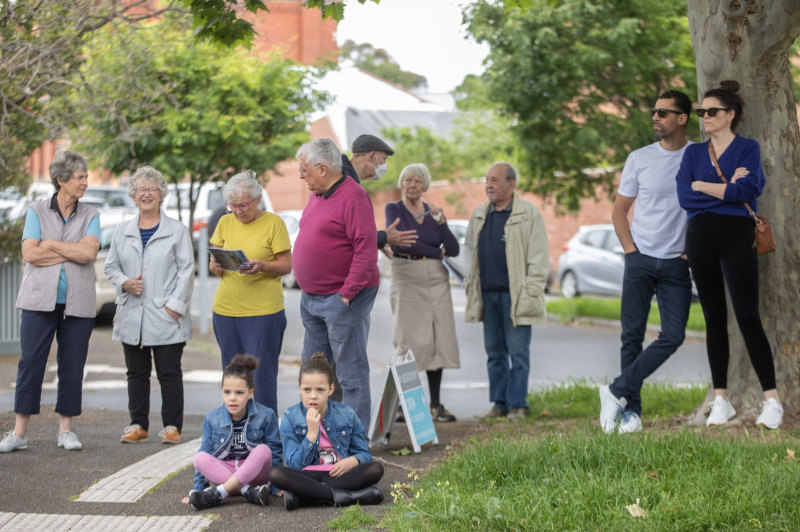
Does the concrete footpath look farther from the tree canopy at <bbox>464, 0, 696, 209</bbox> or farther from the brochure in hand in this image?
the tree canopy at <bbox>464, 0, 696, 209</bbox>

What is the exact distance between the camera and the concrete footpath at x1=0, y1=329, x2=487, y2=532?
202 inches

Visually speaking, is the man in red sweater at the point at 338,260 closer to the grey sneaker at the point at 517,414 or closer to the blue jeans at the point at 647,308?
the blue jeans at the point at 647,308

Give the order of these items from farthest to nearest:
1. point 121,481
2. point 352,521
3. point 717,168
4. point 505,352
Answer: point 505,352 < point 717,168 < point 121,481 < point 352,521

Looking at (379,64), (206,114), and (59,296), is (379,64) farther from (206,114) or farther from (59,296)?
(59,296)

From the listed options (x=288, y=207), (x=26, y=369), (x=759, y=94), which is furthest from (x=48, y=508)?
(x=288, y=207)

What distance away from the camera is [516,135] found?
19797 mm

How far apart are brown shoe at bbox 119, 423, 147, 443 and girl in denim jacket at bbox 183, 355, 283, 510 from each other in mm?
1855

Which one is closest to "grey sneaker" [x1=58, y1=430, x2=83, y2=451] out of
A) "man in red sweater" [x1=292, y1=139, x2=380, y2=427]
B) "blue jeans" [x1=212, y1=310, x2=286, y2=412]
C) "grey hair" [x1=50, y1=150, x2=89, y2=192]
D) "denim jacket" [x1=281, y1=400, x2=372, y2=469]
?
"blue jeans" [x1=212, y1=310, x2=286, y2=412]

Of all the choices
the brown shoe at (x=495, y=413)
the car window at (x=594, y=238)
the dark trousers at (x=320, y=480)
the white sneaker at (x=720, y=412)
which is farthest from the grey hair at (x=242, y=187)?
the car window at (x=594, y=238)

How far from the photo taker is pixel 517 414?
27.7 ft

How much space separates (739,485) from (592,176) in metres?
16.8

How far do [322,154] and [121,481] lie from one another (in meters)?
2.38

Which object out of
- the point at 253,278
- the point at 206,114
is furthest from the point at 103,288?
the point at 253,278

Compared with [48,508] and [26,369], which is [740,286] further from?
[26,369]
